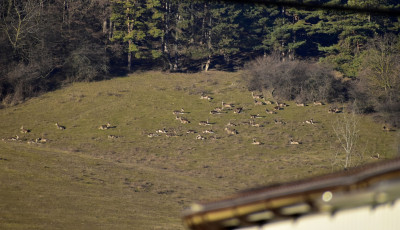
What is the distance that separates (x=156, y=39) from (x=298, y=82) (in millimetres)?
20030

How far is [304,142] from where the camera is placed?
32688 millimetres

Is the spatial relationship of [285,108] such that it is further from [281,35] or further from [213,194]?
[213,194]

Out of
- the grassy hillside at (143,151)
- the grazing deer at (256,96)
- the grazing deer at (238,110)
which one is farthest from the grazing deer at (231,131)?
the grazing deer at (256,96)

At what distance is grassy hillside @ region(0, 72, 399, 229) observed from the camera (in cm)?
1723

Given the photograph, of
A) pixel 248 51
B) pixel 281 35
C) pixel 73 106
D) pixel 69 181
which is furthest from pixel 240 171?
pixel 248 51

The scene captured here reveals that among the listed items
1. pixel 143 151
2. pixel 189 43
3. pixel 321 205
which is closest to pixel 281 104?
pixel 143 151

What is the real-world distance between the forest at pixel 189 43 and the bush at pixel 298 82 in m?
0.12

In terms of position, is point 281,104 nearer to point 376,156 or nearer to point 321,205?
point 376,156

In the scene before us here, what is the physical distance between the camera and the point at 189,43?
54625 millimetres

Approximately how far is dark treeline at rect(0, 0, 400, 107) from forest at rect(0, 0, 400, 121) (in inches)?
4.2

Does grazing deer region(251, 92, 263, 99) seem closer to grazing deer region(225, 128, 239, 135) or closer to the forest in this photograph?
the forest

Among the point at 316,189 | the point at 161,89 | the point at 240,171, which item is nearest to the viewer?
the point at 316,189

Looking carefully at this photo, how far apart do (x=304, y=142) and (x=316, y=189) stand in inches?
1196

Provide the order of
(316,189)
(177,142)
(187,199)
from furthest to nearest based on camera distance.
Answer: (177,142) < (187,199) < (316,189)
